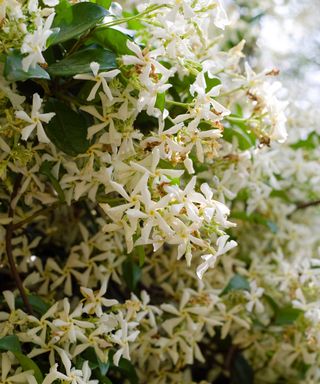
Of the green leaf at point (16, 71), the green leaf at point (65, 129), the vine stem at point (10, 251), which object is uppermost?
the green leaf at point (16, 71)

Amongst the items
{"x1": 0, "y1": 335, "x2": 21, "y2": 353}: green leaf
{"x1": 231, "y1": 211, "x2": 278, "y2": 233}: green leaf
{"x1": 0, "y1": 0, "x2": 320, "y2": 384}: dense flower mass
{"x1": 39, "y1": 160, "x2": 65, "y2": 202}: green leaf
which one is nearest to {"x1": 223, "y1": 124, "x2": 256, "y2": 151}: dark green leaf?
{"x1": 0, "y1": 0, "x2": 320, "y2": 384}: dense flower mass

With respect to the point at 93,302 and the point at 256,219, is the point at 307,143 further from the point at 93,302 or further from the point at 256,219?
the point at 93,302

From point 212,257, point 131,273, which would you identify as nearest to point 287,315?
point 131,273

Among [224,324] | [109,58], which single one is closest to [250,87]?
[109,58]

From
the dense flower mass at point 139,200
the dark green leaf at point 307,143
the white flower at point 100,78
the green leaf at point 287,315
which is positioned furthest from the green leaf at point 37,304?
the dark green leaf at point 307,143

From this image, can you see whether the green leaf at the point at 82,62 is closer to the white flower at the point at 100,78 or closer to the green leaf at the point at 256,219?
the white flower at the point at 100,78
